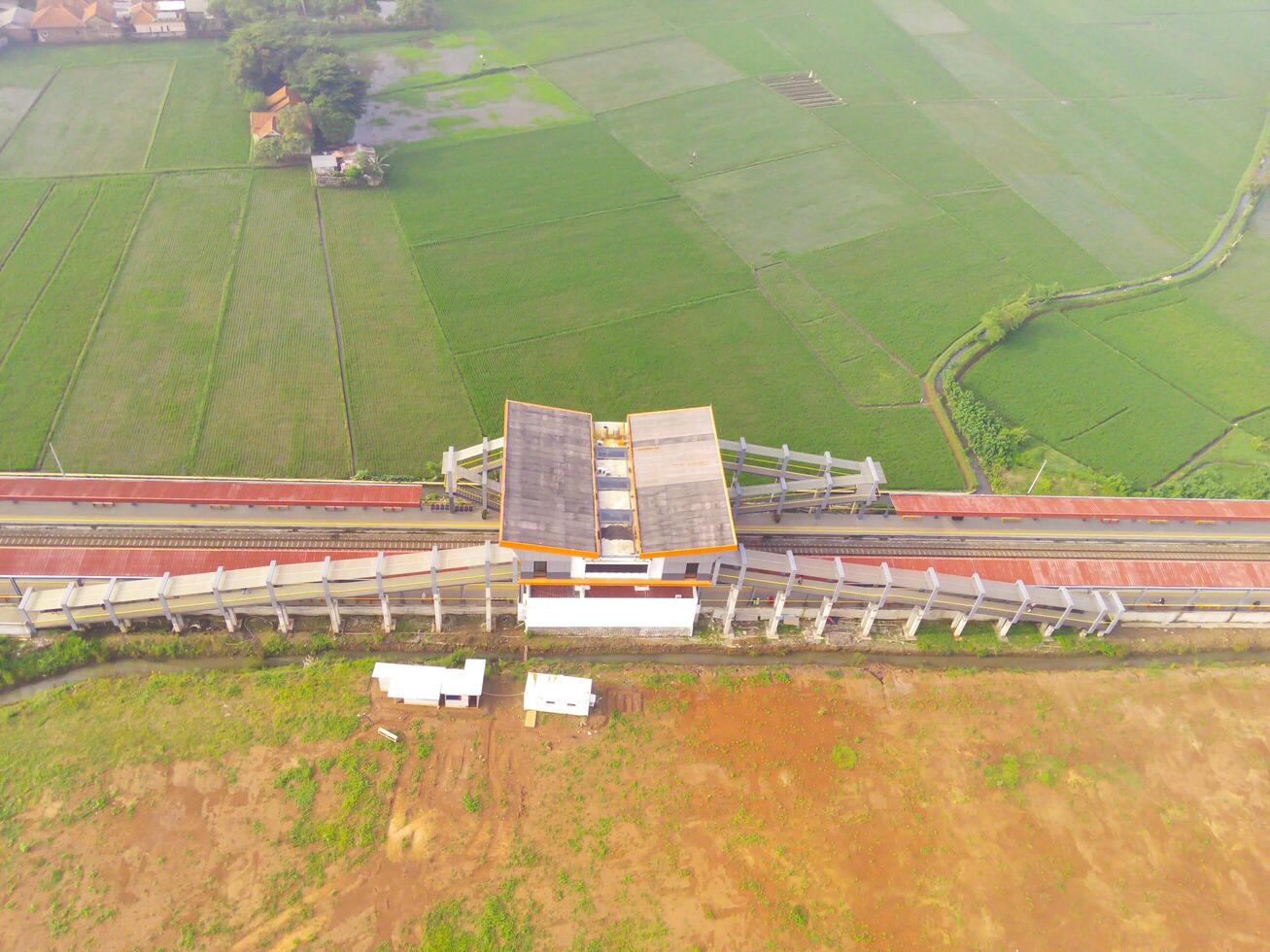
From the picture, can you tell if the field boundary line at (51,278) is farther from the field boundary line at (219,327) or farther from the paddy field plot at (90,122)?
the field boundary line at (219,327)

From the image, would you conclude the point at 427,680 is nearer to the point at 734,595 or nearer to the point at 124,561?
the point at 734,595

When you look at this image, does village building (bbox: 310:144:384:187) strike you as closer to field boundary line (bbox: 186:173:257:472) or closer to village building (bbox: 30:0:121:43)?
field boundary line (bbox: 186:173:257:472)

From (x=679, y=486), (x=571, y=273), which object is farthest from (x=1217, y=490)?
(x=571, y=273)

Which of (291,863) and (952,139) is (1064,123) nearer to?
(952,139)

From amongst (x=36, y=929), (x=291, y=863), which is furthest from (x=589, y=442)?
(x=36, y=929)

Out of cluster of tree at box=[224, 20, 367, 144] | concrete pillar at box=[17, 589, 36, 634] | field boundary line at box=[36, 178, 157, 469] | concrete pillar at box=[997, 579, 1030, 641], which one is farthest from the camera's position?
cluster of tree at box=[224, 20, 367, 144]

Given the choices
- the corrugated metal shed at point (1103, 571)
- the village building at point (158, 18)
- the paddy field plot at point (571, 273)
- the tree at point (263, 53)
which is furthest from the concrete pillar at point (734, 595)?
the village building at point (158, 18)

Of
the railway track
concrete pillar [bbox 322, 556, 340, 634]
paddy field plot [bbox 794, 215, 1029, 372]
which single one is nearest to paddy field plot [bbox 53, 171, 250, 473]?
the railway track
